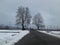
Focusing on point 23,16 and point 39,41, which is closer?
point 39,41

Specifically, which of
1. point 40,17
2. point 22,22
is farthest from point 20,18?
point 40,17

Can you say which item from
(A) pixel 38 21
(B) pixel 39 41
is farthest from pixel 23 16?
(B) pixel 39 41

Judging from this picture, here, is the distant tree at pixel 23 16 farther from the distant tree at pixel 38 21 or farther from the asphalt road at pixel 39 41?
the asphalt road at pixel 39 41

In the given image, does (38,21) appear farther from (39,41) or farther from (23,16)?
(39,41)

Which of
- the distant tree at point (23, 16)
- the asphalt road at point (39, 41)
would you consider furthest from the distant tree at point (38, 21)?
the asphalt road at point (39, 41)

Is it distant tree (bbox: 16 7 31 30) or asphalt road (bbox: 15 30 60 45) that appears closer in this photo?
asphalt road (bbox: 15 30 60 45)

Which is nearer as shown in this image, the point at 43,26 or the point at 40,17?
the point at 43,26

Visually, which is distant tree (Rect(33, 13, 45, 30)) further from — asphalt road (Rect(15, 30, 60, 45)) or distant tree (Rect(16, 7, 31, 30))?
asphalt road (Rect(15, 30, 60, 45))

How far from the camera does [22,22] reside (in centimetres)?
8806

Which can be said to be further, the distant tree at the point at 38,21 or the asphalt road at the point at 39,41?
→ the distant tree at the point at 38,21

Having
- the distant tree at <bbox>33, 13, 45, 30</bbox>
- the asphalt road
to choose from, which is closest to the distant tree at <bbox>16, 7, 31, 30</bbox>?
the distant tree at <bbox>33, 13, 45, 30</bbox>

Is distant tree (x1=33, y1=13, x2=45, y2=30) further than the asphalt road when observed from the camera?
Yes

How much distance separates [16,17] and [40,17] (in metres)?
32.4

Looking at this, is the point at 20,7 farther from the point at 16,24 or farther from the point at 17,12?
the point at 16,24
